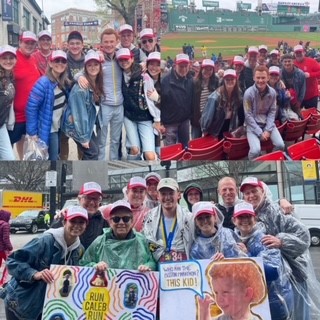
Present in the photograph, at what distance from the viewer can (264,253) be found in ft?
11.0

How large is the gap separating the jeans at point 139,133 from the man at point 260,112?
632 mm

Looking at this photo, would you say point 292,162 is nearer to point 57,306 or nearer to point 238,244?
point 238,244

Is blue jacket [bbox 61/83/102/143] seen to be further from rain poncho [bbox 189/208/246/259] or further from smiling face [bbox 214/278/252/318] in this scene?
smiling face [bbox 214/278/252/318]

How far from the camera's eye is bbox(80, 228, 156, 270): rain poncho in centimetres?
326

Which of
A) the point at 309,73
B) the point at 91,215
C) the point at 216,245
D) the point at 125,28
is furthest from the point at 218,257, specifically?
the point at 309,73

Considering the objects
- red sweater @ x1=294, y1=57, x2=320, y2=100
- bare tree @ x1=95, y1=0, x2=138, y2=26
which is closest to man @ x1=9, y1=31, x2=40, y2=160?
bare tree @ x1=95, y1=0, x2=138, y2=26

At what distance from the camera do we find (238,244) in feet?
11.0

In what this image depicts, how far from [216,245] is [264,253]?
262mm

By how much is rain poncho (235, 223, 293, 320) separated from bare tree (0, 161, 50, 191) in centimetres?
146

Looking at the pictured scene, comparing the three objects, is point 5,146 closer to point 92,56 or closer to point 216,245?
point 92,56

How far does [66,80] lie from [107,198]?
2.97 feet

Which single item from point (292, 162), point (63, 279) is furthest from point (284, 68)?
point (63, 279)

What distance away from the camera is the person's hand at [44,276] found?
315cm

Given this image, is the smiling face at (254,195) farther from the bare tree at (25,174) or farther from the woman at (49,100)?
the bare tree at (25,174)
